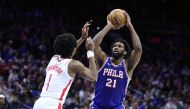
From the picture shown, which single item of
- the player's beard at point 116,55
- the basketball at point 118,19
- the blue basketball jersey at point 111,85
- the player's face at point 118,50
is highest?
the basketball at point 118,19

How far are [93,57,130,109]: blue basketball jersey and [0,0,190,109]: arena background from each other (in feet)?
16.6

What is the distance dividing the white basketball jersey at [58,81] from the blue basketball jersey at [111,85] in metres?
1.33

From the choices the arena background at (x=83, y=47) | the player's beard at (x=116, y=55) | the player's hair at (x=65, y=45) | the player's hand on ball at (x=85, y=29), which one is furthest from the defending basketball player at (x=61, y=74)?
the arena background at (x=83, y=47)

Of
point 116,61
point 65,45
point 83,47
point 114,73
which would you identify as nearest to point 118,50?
point 116,61

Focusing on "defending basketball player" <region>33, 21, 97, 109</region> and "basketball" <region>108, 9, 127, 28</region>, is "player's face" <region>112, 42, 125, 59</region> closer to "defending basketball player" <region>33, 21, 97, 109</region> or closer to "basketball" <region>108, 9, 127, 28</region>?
"basketball" <region>108, 9, 127, 28</region>

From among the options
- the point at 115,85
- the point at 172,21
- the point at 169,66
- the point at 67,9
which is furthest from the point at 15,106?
the point at 172,21

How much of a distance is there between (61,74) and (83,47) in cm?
1332

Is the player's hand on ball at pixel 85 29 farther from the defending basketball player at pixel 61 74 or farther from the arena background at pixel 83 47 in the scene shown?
the arena background at pixel 83 47

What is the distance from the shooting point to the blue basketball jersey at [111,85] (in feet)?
24.8

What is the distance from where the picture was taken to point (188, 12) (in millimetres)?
28031

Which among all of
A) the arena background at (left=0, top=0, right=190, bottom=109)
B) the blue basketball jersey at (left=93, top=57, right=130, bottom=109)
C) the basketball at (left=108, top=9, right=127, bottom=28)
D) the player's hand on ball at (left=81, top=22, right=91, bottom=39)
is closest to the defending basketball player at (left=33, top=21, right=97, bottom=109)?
the player's hand on ball at (left=81, top=22, right=91, bottom=39)

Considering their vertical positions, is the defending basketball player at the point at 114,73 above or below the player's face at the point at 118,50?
below

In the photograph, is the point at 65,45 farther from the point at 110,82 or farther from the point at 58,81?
the point at 110,82

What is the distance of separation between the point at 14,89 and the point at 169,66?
31.3 feet
